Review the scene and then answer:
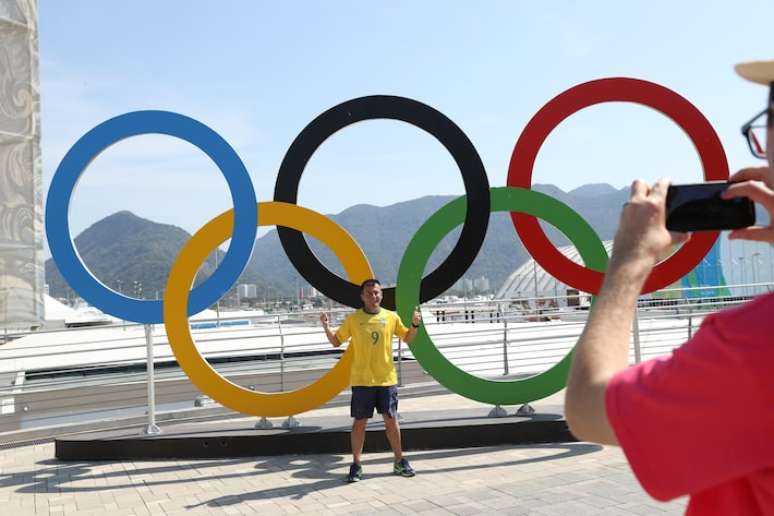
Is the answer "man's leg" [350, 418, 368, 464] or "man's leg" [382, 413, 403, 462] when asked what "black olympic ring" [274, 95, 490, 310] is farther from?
"man's leg" [350, 418, 368, 464]

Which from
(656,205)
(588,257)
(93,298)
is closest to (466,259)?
(588,257)

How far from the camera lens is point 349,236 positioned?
25.1 ft

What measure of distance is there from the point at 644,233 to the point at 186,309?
22.9 ft

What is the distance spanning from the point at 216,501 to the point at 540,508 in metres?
2.60

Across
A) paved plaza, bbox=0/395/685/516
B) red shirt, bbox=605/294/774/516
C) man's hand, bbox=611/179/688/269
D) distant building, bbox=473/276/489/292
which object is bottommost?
paved plaza, bbox=0/395/685/516

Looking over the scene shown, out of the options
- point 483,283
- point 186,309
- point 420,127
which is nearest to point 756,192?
point 420,127

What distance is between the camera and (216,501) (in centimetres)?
563

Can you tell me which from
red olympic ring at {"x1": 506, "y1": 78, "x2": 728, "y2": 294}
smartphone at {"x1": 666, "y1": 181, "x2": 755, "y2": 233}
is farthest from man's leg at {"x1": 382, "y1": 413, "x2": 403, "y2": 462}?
smartphone at {"x1": 666, "y1": 181, "x2": 755, "y2": 233}

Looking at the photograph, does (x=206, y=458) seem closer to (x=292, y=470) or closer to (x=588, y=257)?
(x=292, y=470)

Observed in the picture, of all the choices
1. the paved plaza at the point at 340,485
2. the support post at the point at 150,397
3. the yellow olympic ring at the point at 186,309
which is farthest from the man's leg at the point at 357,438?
the support post at the point at 150,397

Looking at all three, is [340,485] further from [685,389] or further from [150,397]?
[685,389]

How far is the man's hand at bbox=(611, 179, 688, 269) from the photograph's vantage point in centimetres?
113

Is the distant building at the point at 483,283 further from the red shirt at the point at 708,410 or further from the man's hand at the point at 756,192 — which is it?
the red shirt at the point at 708,410

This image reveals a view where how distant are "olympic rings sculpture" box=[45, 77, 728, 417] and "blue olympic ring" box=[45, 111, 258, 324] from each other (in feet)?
0.04
